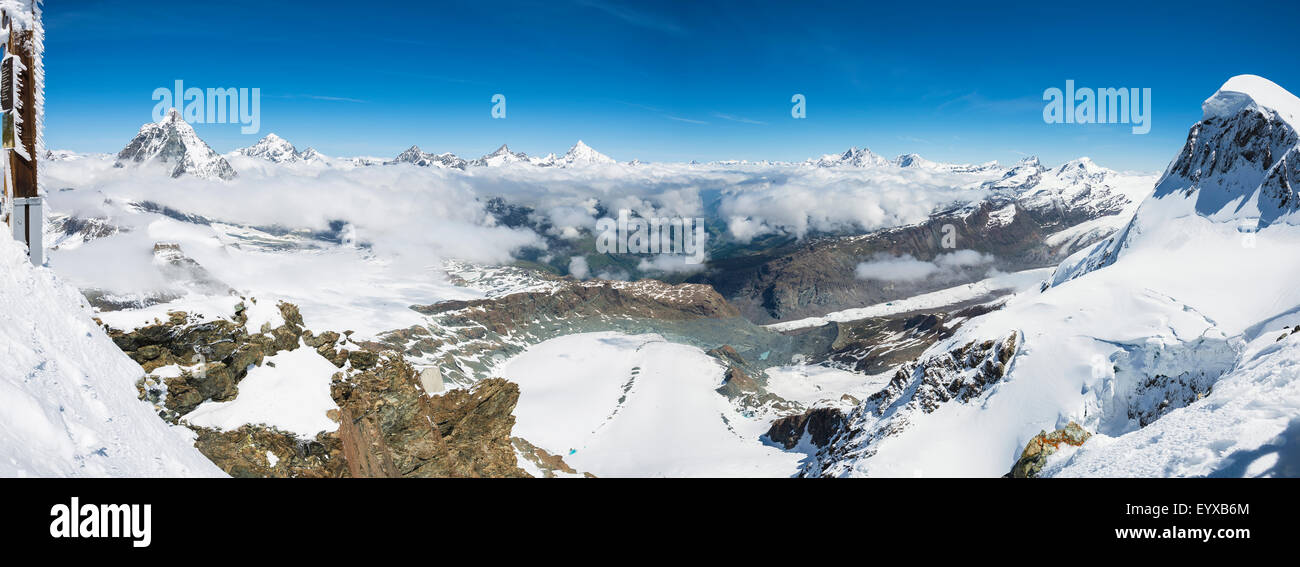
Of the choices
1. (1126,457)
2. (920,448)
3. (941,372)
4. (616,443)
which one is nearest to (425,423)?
(1126,457)

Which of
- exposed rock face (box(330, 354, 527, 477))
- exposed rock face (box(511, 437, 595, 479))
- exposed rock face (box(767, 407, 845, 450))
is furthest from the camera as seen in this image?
exposed rock face (box(767, 407, 845, 450))

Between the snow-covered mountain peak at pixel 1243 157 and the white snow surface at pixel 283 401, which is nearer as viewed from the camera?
the white snow surface at pixel 283 401

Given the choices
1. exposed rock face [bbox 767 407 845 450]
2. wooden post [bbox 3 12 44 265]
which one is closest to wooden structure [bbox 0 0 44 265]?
wooden post [bbox 3 12 44 265]

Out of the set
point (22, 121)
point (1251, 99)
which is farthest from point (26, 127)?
point (1251, 99)

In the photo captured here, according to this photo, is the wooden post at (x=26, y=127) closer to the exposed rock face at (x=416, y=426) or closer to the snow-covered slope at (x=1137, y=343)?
the exposed rock face at (x=416, y=426)

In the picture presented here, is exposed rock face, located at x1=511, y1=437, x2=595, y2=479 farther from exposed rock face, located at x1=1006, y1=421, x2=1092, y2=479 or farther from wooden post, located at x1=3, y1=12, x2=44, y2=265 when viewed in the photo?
wooden post, located at x1=3, y1=12, x2=44, y2=265

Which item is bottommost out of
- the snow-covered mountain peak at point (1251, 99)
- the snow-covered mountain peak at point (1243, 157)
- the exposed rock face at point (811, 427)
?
the exposed rock face at point (811, 427)

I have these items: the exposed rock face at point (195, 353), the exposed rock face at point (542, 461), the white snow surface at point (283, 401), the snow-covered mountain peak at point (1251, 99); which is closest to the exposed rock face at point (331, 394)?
the exposed rock face at point (195, 353)

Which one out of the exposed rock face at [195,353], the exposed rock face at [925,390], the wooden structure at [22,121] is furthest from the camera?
the exposed rock face at [925,390]
